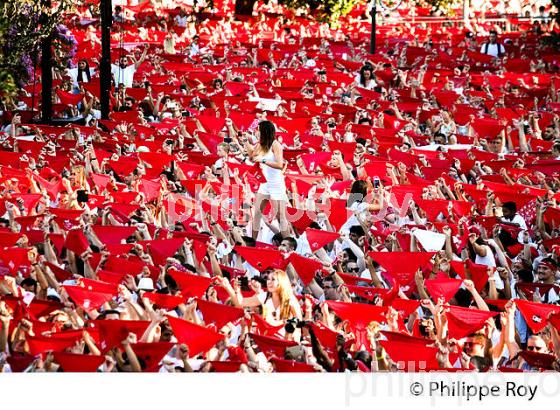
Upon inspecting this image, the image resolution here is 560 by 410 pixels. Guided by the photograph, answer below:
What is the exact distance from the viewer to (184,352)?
1334 cm

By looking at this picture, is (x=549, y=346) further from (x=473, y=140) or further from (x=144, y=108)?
(x=144, y=108)

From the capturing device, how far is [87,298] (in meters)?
14.7

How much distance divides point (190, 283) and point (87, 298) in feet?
3.89

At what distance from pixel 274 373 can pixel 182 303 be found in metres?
2.23

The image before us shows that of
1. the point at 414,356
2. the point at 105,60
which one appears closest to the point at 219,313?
the point at 414,356

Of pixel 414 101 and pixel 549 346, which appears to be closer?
pixel 549 346

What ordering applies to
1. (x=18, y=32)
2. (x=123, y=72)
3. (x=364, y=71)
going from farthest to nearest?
(x=364, y=71) < (x=123, y=72) < (x=18, y=32)

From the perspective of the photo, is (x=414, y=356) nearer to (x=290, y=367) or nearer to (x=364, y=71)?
(x=290, y=367)

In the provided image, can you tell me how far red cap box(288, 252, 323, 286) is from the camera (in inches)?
637

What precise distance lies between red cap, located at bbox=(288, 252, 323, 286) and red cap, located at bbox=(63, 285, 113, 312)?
7.39 ft

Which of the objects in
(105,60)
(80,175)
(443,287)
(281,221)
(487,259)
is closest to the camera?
(443,287)

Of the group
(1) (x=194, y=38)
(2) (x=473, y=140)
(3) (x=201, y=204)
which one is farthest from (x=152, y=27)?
(3) (x=201, y=204)

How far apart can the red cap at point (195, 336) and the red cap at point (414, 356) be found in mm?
1387

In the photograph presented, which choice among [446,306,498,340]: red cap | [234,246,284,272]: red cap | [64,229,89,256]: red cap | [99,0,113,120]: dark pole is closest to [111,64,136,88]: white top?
[99,0,113,120]: dark pole
